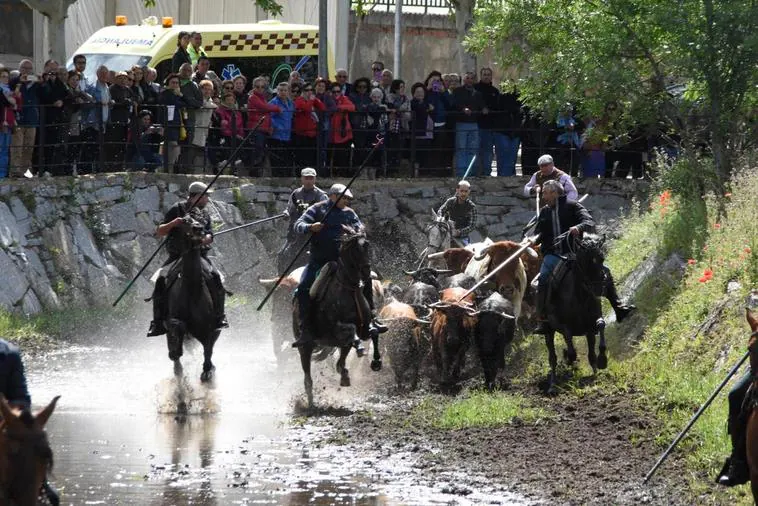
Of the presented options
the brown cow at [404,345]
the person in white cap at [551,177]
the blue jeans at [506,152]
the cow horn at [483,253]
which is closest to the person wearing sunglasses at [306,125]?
the blue jeans at [506,152]

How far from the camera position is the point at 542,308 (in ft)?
58.3

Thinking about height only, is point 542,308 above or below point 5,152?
below

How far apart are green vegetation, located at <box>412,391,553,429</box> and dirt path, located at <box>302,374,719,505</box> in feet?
0.43

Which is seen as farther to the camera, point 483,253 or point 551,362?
point 483,253

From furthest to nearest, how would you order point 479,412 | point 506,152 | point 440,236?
point 506,152
point 440,236
point 479,412

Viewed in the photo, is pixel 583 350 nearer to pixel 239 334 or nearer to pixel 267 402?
pixel 267 402

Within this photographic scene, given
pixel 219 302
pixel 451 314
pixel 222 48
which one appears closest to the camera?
pixel 219 302

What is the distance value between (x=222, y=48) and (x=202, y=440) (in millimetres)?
16290

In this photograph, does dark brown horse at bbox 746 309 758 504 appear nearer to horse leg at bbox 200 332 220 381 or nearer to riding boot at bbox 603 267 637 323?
riding boot at bbox 603 267 637 323

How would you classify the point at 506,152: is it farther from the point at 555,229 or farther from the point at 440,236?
the point at 555,229

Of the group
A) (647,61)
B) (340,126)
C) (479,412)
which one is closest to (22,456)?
(479,412)

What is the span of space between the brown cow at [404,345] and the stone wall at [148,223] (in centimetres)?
585

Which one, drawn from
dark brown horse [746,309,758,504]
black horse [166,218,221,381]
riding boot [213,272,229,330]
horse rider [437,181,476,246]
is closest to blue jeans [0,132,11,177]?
black horse [166,218,221,381]

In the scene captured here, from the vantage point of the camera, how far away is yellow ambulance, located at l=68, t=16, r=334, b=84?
28.1 meters
